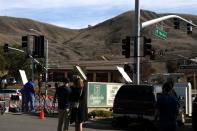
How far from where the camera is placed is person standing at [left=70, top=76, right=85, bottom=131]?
15.8 m

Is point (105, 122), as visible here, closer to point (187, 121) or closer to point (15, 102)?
point (187, 121)

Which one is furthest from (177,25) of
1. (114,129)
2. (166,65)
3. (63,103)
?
(166,65)

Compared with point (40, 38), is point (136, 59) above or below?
below

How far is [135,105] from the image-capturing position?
2191 centimetres

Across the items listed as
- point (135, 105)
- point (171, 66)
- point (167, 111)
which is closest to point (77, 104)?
point (167, 111)

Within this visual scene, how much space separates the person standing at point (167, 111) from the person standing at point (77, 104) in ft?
13.1

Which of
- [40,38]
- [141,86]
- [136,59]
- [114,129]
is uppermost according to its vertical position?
[40,38]

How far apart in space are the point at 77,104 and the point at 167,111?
174 inches

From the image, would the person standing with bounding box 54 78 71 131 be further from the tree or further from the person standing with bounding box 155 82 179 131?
the tree

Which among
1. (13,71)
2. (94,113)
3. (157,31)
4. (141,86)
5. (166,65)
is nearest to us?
(141,86)

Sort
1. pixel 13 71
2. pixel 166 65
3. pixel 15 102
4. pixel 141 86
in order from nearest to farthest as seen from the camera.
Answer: pixel 141 86, pixel 15 102, pixel 13 71, pixel 166 65

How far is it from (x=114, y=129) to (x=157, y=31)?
16845mm

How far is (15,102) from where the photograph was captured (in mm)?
32281

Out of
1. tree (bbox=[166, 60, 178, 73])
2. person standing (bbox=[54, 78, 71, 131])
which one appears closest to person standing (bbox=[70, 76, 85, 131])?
person standing (bbox=[54, 78, 71, 131])
